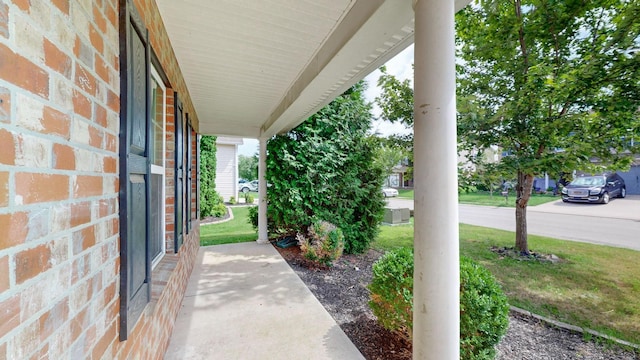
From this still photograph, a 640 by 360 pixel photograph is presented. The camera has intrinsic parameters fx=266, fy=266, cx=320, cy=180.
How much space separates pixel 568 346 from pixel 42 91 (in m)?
4.04

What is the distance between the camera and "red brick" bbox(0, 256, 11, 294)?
57cm

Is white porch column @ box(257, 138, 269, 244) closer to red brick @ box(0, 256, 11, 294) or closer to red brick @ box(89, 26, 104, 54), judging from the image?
red brick @ box(89, 26, 104, 54)

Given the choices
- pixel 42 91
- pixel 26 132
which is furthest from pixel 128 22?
pixel 26 132

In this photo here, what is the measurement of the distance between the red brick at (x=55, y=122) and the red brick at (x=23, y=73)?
0.05m

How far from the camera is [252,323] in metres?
2.83

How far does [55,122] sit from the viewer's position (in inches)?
30.7

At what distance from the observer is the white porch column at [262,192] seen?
20.0 feet

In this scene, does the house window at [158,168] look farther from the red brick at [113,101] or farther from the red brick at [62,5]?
the red brick at [62,5]

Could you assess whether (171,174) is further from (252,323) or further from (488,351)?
(488,351)

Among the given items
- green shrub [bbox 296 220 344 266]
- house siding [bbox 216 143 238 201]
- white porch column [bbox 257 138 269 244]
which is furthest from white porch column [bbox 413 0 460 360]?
house siding [bbox 216 143 238 201]

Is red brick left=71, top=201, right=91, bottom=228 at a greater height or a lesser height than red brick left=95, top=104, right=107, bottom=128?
lesser

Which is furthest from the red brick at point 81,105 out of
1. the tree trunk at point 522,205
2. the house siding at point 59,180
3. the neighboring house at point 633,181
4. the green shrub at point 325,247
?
the neighboring house at point 633,181

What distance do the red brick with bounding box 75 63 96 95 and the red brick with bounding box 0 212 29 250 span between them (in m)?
0.50

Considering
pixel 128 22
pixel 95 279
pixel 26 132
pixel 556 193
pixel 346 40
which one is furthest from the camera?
pixel 556 193
